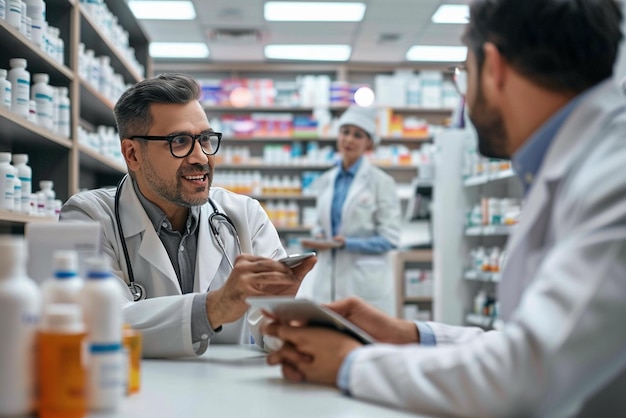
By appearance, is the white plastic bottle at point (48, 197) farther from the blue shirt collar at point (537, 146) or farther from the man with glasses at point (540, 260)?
the blue shirt collar at point (537, 146)

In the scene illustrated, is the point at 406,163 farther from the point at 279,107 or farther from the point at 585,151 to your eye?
the point at 585,151

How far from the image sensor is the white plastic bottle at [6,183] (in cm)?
283

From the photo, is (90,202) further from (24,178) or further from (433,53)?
(433,53)

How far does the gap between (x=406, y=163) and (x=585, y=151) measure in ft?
26.6

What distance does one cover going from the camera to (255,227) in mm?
2275

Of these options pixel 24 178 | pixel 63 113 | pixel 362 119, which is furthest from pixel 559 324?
pixel 362 119

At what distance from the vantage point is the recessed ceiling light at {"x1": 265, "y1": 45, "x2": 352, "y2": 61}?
345 inches

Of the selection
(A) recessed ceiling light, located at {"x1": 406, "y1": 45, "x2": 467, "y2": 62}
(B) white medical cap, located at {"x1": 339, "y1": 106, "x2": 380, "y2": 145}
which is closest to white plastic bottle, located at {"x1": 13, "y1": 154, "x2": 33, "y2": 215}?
(B) white medical cap, located at {"x1": 339, "y1": 106, "x2": 380, "y2": 145}

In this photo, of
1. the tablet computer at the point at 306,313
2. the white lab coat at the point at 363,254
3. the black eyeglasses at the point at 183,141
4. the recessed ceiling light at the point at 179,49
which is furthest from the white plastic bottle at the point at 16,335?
the recessed ceiling light at the point at 179,49

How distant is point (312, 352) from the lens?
125cm

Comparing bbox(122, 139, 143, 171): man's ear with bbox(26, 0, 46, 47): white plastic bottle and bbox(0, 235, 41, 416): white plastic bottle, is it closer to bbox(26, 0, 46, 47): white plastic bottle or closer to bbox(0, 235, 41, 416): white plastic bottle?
bbox(26, 0, 46, 47): white plastic bottle

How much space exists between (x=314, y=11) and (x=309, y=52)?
1.55m

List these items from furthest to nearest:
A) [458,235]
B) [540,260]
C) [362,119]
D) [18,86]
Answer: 1. [458,235]
2. [362,119]
3. [18,86]
4. [540,260]

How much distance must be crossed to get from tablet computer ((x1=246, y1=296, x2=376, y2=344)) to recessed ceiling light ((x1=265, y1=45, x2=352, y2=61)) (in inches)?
304
